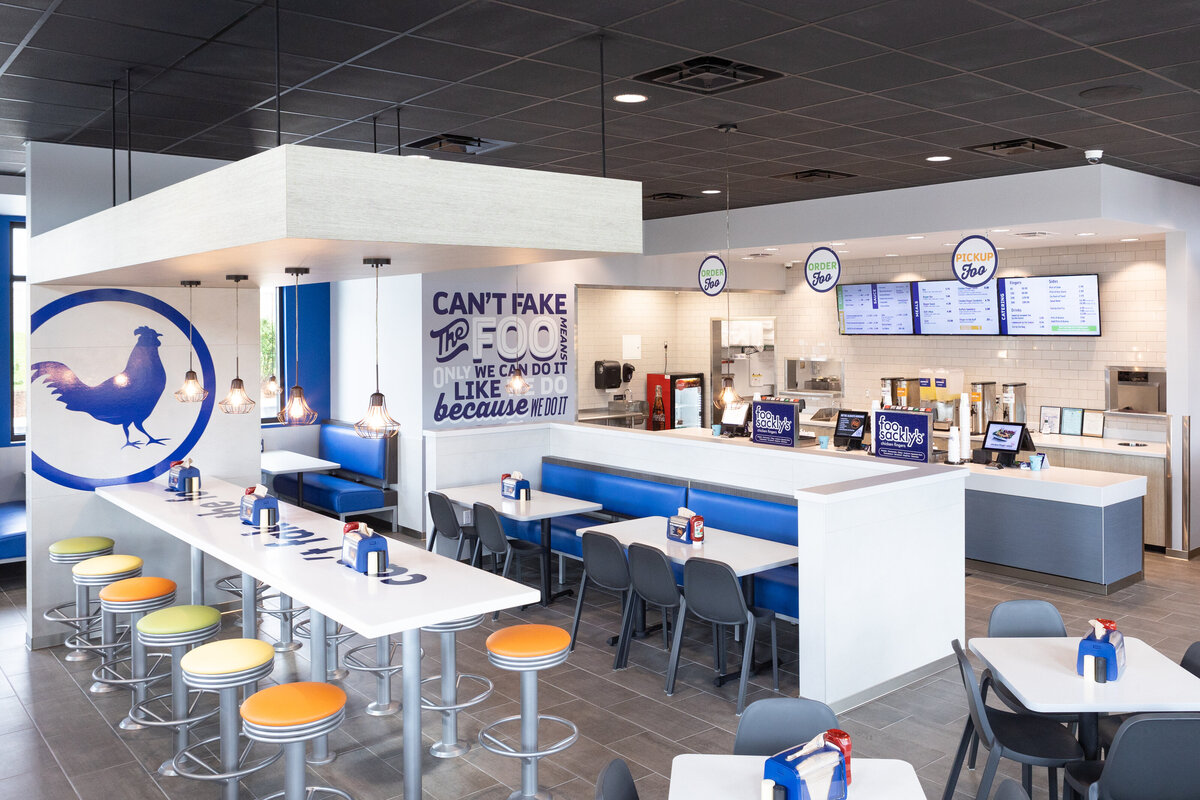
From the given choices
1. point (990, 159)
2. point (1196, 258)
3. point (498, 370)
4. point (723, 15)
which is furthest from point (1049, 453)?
point (723, 15)

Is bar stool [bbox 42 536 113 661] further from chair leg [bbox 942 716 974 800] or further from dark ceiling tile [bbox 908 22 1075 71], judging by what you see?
dark ceiling tile [bbox 908 22 1075 71]

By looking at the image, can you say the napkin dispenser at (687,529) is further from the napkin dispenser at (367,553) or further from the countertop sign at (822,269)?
the countertop sign at (822,269)

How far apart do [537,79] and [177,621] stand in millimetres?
3166

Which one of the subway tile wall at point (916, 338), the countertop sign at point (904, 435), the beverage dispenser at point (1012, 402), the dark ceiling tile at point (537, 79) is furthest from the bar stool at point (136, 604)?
the beverage dispenser at point (1012, 402)

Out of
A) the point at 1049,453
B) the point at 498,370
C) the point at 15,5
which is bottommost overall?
the point at 1049,453

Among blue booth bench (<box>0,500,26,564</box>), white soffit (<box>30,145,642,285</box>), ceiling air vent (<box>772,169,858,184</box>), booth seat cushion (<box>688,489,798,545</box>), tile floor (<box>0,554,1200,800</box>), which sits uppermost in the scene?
ceiling air vent (<box>772,169,858,184</box>)

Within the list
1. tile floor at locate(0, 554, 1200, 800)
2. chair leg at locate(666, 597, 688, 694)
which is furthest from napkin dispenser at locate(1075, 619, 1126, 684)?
chair leg at locate(666, 597, 688, 694)

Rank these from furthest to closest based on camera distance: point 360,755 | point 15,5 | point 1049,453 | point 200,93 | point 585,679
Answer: point 1049,453, point 585,679, point 200,93, point 360,755, point 15,5

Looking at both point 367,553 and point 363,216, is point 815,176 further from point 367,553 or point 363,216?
point 363,216

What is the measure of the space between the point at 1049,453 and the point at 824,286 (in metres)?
2.74

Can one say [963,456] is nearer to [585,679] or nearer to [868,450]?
[868,450]

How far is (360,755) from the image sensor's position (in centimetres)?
442

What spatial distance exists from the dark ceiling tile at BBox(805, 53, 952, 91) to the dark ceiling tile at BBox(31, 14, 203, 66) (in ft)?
9.83

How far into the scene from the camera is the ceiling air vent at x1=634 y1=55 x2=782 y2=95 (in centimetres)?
452
